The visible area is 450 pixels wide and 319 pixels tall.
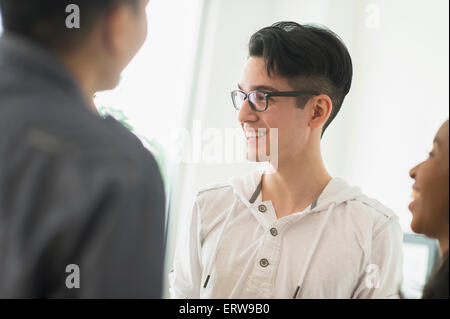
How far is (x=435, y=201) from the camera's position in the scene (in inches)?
33.8

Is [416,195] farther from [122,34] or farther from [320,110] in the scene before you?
[122,34]

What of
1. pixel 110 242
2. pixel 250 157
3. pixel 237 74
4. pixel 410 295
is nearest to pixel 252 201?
pixel 250 157

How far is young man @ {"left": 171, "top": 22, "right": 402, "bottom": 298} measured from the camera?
101 cm

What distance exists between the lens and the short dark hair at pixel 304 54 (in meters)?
1.09

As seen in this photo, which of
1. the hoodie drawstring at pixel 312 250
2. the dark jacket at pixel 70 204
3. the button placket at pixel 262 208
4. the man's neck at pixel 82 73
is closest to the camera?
the dark jacket at pixel 70 204

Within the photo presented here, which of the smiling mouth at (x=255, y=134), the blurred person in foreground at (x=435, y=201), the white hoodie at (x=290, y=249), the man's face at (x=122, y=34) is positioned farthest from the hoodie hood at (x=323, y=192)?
the man's face at (x=122, y=34)

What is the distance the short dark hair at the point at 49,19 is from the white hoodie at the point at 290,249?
0.63 metres

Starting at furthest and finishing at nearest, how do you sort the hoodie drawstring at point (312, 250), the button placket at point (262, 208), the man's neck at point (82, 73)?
the button placket at point (262, 208), the hoodie drawstring at point (312, 250), the man's neck at point (82, 73)

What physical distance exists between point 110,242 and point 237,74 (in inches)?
76.7

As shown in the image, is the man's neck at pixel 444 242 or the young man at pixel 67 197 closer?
the young man at pixel 67 197

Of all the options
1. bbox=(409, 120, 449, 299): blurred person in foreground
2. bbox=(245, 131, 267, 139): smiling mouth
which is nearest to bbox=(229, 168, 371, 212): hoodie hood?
bbox=(245, 131, 267, 139): smiling mouth

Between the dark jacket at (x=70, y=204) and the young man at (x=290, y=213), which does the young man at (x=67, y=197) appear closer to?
the dark jacket at (x=70, y=204)

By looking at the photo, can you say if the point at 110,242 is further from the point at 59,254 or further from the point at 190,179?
the point at 190,179

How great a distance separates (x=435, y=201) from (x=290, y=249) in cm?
32
